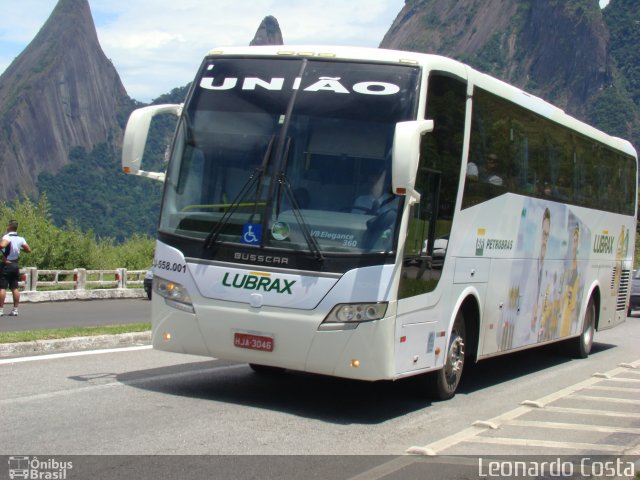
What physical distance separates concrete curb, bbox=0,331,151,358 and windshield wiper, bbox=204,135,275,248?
4258 millimetres

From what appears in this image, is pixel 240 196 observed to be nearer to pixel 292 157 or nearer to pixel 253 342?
pixel 292 157

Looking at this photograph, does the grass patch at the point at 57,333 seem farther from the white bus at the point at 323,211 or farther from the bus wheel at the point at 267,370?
the white bus at the point at 323,211

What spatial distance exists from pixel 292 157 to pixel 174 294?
1.70m

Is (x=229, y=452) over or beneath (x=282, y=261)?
beneath

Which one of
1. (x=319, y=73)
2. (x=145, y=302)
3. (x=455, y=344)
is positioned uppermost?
(x=319, y=73)

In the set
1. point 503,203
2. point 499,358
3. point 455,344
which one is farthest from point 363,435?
point 499,358

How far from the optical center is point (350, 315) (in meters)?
8.49

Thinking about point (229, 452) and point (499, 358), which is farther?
point (499, 358)

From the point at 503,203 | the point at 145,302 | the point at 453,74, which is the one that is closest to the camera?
the point at 453,74

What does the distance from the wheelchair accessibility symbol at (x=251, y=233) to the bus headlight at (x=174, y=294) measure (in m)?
0.78

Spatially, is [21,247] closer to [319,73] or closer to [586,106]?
[319,73]

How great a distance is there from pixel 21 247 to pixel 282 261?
12.5m

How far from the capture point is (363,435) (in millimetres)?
8125

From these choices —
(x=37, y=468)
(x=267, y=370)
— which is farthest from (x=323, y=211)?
(x=37, y=468)
